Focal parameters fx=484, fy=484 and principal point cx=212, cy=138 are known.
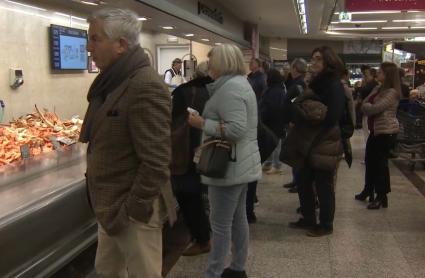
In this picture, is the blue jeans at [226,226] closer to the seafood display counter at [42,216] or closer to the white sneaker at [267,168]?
the seafood display counter at [42,216]

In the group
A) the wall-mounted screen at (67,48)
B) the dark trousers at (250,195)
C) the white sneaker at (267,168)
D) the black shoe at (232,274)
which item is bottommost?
the black shoe at (232,274)

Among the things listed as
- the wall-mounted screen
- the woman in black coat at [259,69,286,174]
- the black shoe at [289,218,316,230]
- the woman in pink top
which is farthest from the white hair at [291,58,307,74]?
the wall-mounted screen

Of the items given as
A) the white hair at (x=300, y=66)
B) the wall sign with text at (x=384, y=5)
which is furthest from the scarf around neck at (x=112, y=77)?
the wall sign with text at (x=384, y=5)

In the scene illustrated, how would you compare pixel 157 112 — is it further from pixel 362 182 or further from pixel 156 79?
pixel 362 182

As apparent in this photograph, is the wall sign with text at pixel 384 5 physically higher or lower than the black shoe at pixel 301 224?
higher

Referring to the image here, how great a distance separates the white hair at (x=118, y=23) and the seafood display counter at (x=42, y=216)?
Answer: 124cm

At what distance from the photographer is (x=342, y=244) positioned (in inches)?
155

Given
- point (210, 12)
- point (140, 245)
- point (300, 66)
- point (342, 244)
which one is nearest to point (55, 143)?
point (140, 245)

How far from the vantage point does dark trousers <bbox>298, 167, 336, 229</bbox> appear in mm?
4039

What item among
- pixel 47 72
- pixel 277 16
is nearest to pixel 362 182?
pixel 47 72

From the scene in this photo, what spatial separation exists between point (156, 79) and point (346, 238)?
9.26 feet

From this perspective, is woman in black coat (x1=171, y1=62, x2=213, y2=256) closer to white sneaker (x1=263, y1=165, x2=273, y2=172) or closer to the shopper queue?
the shopper queue

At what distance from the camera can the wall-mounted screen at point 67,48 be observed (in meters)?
6.82

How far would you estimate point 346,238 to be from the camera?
409cm
